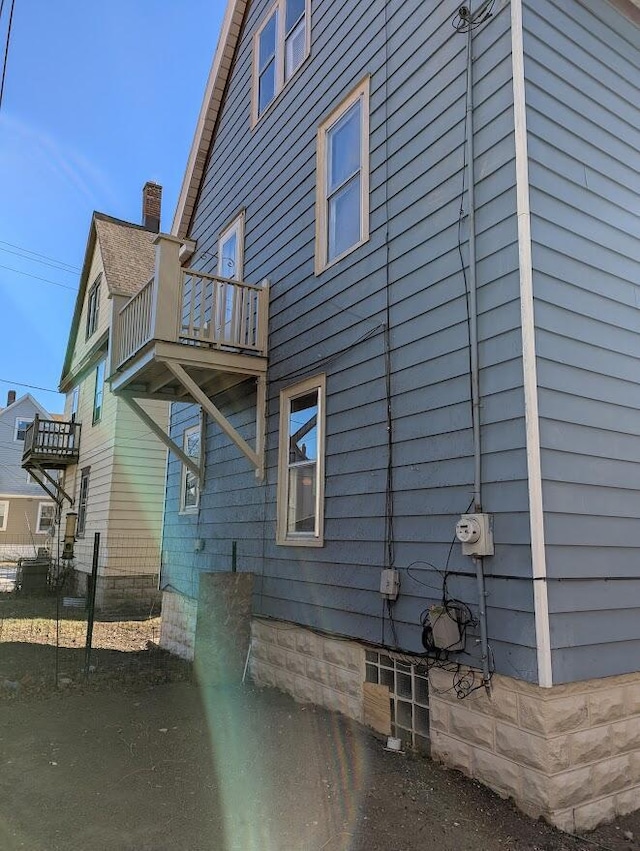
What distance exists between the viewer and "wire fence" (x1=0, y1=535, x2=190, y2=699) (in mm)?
6941

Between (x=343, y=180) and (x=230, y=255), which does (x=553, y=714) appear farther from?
(x=230, y=255)

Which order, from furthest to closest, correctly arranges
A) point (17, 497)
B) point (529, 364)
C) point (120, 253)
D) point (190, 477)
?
point (17, 497)
point (120, 253)
point (190, 477)
point (529, 364)

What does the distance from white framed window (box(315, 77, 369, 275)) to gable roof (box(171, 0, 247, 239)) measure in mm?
3923

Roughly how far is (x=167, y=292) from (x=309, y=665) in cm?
423

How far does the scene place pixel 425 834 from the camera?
3.34 m

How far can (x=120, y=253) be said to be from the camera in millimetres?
16203

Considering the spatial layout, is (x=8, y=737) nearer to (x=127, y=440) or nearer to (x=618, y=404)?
(x=618, y=404)

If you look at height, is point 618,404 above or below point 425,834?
above

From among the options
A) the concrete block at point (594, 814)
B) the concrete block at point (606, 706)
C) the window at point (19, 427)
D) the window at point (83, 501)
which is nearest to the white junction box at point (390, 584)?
the concrete block at point (606, 706)

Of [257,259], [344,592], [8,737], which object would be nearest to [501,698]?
[344,592]

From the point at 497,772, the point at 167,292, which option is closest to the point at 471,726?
the point at 497,772

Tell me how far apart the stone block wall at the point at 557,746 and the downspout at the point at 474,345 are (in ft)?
0.93

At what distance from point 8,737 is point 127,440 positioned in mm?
9454

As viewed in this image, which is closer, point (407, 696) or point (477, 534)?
point (477, 534)
